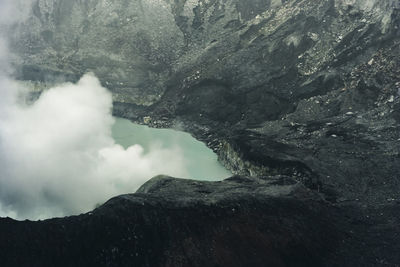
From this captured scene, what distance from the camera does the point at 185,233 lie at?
27.5m

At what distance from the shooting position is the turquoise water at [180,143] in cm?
5200

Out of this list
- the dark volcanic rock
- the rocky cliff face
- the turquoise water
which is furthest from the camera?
the turquoise water

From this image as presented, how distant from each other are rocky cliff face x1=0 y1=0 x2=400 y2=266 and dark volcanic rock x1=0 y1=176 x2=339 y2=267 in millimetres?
135

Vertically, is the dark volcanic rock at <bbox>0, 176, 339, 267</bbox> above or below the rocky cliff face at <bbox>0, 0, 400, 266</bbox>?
below

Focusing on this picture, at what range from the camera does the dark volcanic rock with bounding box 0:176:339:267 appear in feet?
79.7

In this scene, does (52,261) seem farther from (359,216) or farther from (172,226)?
(359,216)

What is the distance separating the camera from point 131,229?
26.5 metres

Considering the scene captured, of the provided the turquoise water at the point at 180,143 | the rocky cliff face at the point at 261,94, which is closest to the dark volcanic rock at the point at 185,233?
the rocky cliff face at the point at 261,94

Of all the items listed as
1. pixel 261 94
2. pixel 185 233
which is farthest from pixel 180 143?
pixel 185 233

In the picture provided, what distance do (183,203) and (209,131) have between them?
3493 cm

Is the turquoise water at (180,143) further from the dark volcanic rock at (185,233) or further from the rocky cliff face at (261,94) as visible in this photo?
the dark volcanic rock at (185,233)

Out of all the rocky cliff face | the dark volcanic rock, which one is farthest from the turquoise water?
the dark volcanic rock

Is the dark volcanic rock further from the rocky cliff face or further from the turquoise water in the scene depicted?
the turquoise water

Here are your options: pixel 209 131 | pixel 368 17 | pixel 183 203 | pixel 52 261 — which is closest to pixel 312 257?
pixel 183 203
